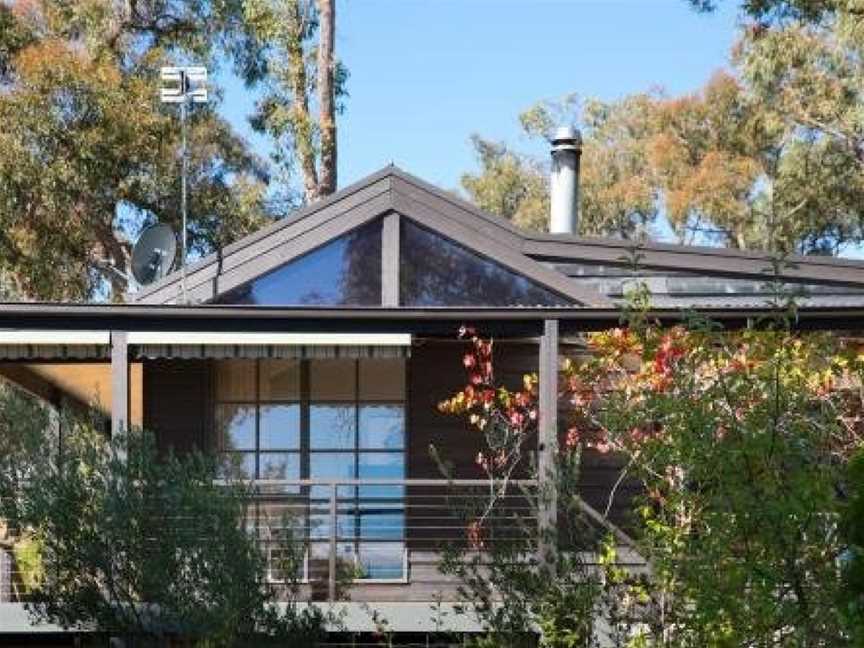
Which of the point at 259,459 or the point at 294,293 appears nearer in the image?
the point at 294,293

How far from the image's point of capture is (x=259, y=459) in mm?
12773

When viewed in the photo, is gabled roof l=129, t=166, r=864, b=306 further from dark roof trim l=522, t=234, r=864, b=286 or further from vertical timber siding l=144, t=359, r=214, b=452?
vertical timber siding l=144, t=359, r=214, b=452

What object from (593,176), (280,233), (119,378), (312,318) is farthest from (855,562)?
(593,176)

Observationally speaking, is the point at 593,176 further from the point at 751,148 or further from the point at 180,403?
the point at 180,403

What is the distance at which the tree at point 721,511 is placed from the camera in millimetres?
5152

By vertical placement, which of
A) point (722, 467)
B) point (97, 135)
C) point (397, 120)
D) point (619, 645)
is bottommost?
point (619, 645)

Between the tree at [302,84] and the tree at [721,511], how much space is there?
16.5 m

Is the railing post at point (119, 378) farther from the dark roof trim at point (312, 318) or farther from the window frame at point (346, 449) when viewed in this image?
the window frame at point (346, 449)

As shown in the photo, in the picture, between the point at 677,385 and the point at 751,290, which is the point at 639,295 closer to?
the point at 677,385

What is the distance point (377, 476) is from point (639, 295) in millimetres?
6246

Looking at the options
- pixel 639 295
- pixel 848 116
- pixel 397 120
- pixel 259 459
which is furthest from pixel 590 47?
pixel 639 295

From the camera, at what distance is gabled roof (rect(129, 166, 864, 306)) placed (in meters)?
11.5

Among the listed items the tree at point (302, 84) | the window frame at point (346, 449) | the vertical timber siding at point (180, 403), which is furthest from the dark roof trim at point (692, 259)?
the tree at point (302, 84)

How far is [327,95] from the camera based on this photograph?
23.7 meters
